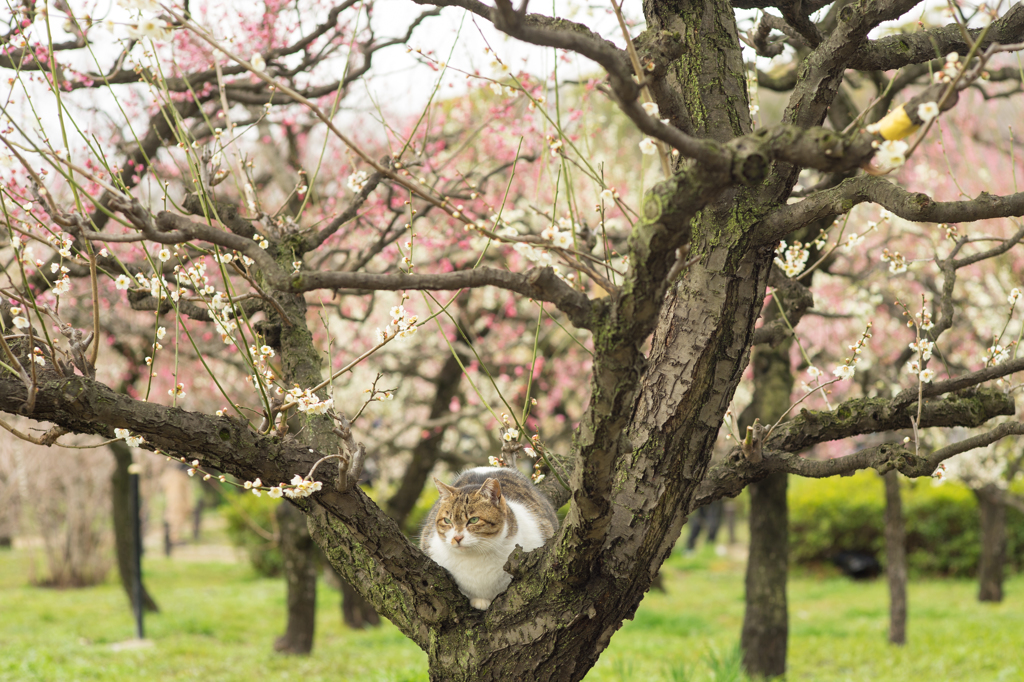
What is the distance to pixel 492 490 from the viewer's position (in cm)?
316

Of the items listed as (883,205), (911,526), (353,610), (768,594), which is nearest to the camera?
(883,205)

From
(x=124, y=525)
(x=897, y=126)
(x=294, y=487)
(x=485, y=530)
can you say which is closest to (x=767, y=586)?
(x=485, y=530)

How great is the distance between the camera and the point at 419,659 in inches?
280

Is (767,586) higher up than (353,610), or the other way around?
(767,586)

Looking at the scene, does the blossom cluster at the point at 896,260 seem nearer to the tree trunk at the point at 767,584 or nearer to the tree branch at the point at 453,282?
the tree branch at the point at 453,282

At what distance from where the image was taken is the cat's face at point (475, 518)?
3.07 meters

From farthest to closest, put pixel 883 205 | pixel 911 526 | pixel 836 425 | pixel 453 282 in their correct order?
pixel 911 526
pixel 836 425
pixel 883 205
pixel 453 282

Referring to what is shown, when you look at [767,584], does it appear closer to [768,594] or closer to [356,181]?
[768,594]

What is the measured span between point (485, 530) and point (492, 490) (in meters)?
0.16

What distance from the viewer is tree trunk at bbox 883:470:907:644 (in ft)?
25.5

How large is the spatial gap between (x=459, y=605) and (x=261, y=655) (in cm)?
569

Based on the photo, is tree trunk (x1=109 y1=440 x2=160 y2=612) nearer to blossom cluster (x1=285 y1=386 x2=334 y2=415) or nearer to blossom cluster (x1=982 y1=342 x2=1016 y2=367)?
blossom cluster (x1=285 y1=386 x2=334 y2=415)

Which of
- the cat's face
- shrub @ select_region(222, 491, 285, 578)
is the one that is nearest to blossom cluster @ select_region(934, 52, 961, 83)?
the cat's face

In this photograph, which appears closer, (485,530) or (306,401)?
(306,401)
